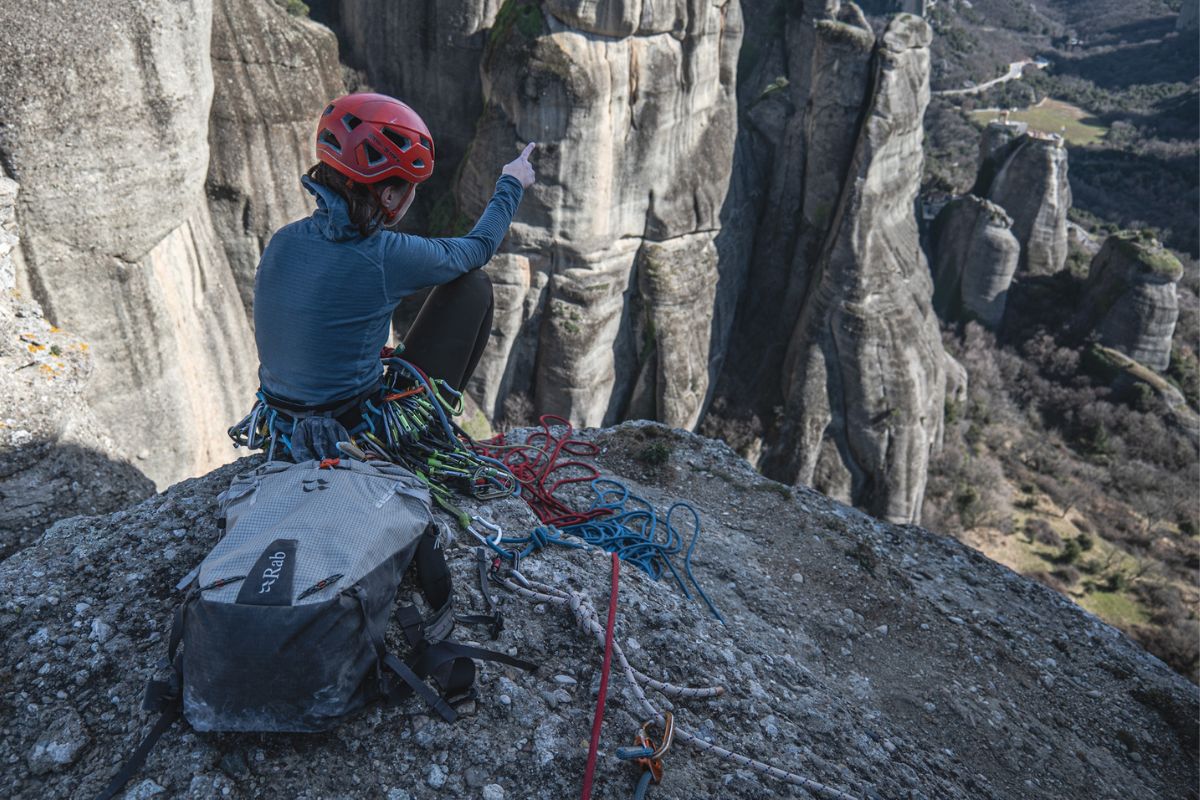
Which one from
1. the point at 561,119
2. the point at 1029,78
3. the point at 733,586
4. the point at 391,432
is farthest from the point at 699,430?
the point at 1029,78

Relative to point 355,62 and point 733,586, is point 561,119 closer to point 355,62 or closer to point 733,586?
point 355,62

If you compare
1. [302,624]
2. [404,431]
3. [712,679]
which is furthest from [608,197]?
[302,624]

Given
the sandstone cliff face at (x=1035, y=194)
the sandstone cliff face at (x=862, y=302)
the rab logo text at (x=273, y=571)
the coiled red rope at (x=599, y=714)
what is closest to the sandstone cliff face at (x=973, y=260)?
the sandstone cliff face at (x=1035, y=194)

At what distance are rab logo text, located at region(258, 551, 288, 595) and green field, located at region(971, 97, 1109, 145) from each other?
51789 millimetres

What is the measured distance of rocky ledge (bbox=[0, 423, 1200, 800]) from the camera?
247 cm

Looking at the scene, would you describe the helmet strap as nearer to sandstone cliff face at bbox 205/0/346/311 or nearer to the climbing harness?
the climbing harness

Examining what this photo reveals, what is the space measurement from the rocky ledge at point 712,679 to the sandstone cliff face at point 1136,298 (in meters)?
22.2

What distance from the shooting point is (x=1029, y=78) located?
53531 mm

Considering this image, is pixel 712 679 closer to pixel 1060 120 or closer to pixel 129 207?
pixel 129 207

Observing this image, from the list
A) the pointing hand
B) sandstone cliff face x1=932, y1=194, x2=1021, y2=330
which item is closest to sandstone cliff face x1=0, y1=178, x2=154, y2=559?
the pointing hand

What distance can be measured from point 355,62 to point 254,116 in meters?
9.33

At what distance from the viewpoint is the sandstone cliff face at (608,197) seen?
1600cm

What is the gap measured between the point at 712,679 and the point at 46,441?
5118 millimetres

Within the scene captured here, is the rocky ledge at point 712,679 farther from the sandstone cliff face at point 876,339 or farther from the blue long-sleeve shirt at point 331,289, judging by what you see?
the sandstone cliff face at point 876,339
